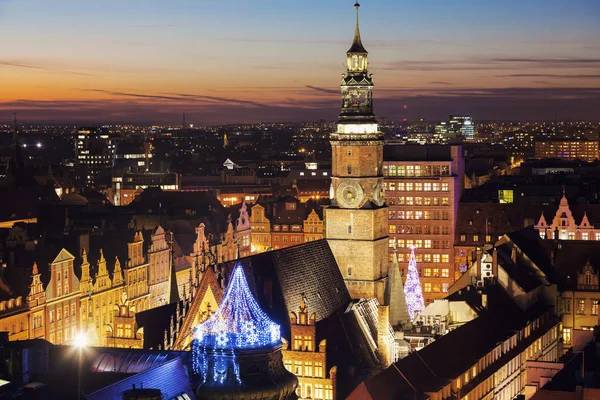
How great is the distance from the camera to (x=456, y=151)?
138 meters

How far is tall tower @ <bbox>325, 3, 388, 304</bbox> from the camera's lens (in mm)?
97812

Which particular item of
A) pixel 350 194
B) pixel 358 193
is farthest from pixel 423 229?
pixel 358 193

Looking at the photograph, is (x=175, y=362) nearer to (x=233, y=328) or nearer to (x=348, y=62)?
(x=233, y=328)

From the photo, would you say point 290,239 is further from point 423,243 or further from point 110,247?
point 110,247

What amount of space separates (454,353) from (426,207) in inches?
2240

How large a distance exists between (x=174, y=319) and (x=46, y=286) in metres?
20.8

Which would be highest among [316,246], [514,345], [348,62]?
[348,62]

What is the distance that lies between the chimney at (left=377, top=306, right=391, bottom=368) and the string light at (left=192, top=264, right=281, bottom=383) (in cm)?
2558

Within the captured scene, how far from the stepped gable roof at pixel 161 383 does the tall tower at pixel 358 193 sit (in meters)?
33.4

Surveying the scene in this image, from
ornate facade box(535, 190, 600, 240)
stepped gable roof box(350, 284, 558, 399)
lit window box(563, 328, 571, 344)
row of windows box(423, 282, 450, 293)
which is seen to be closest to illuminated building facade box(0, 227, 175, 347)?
stepped gable roof box(350, 284, 558, 399)

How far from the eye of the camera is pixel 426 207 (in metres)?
140

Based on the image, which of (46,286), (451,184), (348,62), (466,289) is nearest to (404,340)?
(466,289)

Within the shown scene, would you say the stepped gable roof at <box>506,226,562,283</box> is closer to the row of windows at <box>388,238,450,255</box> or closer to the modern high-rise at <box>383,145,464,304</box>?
the modern high-rise at <box>383,145,464,304</box>

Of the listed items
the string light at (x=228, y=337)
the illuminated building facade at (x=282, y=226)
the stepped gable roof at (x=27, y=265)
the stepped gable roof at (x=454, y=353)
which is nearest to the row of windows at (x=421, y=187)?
the illuminated building facade at (x=282, y=226)
